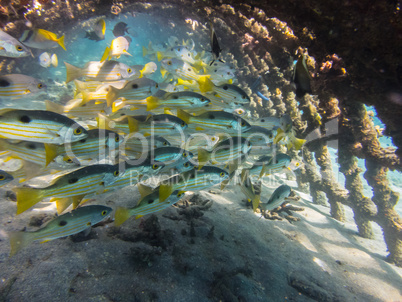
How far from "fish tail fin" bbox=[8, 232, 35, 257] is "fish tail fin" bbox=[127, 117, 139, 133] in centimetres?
169

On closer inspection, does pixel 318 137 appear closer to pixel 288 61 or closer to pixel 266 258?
pixel 288 61

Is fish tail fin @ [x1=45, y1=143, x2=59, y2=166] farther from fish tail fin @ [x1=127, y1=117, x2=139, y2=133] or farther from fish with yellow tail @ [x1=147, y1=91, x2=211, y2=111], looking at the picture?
fish with yellow tail @ [x1=147, y1=91, x2=211, y2=111]

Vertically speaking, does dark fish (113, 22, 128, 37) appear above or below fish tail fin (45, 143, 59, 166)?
above

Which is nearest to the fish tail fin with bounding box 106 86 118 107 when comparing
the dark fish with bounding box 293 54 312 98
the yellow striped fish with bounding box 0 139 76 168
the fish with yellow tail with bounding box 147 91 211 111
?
the fish with yellow tail with bounding box 147 91 211 111

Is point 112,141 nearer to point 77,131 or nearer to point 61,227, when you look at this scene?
point 77,131

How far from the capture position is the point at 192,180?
2.63 meters

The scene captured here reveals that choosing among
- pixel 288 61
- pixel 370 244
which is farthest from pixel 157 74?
pixel 370 244

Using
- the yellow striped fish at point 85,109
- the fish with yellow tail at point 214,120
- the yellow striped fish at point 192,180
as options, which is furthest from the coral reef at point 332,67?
the yellow striped fish at point 85,109

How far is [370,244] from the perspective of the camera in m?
6.63

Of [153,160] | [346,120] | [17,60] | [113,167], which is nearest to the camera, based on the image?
[113,167]

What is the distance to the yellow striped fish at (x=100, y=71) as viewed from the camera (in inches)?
129

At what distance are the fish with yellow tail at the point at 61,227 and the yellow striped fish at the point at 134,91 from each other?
172 cm

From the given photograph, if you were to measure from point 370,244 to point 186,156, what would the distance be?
8.19 metres

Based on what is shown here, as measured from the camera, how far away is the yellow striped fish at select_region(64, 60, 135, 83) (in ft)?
10.8
